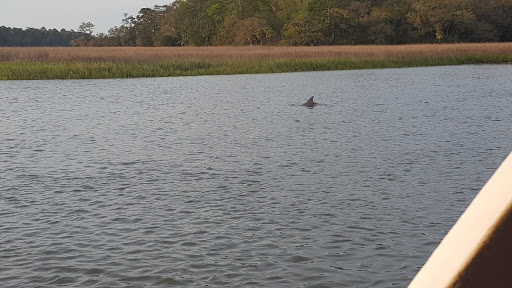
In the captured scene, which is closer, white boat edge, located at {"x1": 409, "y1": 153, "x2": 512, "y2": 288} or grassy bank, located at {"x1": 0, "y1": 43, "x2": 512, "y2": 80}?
white boat edge, located at {"x1": 409, "y1": 153, "x2": 512, "y2": 288}

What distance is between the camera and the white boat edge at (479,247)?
471 millimetres

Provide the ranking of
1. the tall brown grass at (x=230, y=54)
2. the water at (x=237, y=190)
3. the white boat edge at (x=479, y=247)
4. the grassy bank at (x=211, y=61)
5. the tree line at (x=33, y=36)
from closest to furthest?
the white boat edge at (x=479, y=247) < the water at (x=237, y=190) < the grassy bank at (x=211, y=61) < the tall brown grass at (x=230, y=54) < the tree line at (x=33, y=36)

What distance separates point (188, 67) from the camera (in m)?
34.2

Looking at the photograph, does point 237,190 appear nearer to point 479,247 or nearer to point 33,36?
point 479,247

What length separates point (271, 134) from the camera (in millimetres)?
13969

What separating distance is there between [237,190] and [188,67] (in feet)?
85.9

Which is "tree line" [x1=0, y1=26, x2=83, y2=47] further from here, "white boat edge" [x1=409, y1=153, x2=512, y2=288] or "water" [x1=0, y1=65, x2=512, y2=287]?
"white boat edge" [x1=409, y1=153, x2=512, y2=288]

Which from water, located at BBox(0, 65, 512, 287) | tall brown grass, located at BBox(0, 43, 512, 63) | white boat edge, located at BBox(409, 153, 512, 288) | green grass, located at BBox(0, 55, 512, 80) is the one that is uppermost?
white boat edge, located at BBox(409, 153, 512, 288)

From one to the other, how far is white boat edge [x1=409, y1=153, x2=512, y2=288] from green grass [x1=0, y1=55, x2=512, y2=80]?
104ft

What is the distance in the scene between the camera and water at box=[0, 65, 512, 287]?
18.8ft

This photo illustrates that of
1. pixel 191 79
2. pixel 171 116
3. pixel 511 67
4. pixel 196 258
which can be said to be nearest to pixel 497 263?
pixel 196 258

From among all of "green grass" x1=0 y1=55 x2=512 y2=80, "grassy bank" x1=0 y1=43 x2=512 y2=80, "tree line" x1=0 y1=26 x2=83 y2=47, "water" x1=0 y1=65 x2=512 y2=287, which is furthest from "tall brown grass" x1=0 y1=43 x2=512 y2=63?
"tree line" x1=0 y1=26 x2=83 y2=47

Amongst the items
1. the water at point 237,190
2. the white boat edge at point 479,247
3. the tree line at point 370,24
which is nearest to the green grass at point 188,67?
the water at point 237,190

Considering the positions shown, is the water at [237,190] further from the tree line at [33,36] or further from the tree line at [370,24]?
the tree line at [33,36]
